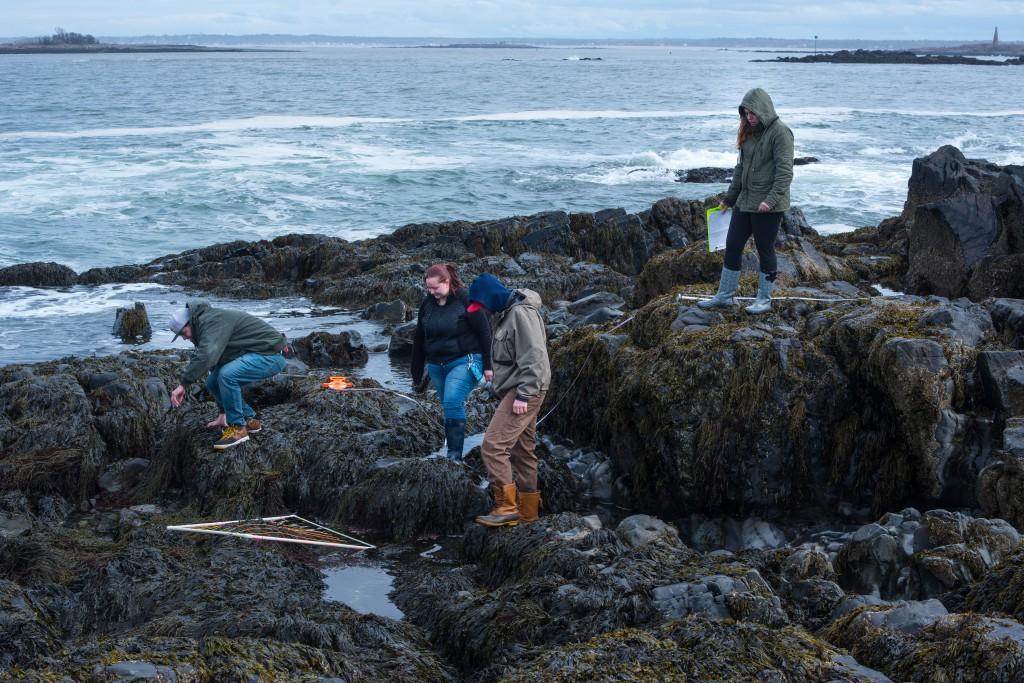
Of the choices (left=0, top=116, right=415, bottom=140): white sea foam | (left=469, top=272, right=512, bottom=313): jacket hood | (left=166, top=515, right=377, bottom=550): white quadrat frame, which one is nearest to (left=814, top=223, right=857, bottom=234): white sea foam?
(left=469, top=272, right=512, bottom=313): jacket hood

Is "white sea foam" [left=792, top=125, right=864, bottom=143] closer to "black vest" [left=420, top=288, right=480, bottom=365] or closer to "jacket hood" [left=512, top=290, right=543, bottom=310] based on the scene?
"black vest" [left=420, top=288, right=480, bottom=365]

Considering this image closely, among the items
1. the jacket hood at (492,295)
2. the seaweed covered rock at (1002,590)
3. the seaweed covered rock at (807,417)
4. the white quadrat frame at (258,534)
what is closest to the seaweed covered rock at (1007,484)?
the seaweed covered rock at (807,417)

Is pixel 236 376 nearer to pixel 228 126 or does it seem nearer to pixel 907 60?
pixel 228 126

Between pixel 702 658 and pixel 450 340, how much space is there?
3.84 metres

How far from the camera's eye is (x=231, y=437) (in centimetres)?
848

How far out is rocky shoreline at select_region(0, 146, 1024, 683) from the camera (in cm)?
462

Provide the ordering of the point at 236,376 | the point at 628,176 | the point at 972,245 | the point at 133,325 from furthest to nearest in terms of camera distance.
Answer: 1. the point at 628,176
2. the point at 133,325
3. the point at 972,245
4. the point at 236,376

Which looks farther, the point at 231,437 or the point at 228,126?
the point at 228,126

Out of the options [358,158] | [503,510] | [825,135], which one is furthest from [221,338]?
[825,135]

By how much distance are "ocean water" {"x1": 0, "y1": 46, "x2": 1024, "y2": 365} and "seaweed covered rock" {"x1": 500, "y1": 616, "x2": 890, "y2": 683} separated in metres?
12.3

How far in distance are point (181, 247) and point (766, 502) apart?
808 inches

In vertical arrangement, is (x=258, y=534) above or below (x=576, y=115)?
below

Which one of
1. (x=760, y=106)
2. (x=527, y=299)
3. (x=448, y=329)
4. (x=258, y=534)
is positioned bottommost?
(x=258, y=534)

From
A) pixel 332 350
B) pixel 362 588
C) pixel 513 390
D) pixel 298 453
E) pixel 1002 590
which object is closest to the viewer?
pixel 1002 590
